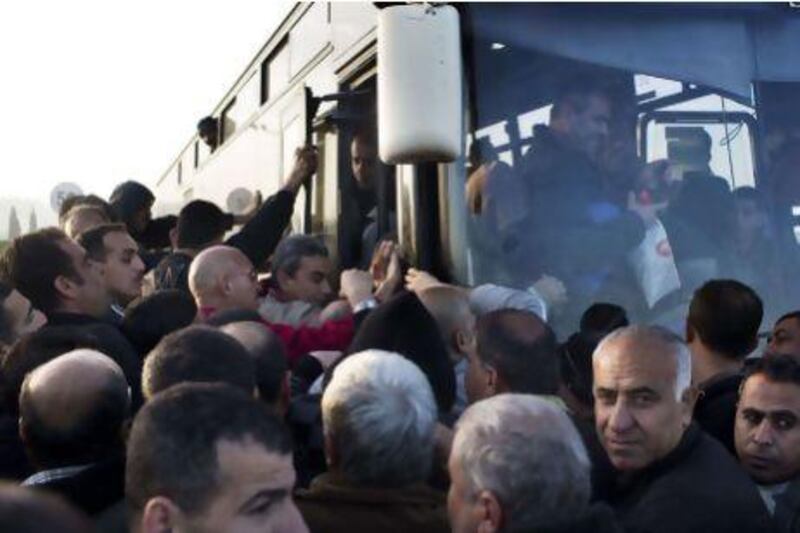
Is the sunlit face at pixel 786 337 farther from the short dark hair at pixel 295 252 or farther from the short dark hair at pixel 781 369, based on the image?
the short dark hair at pixel 295 252

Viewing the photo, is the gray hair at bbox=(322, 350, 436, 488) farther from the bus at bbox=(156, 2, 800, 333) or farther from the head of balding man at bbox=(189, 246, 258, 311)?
the head of balding man at bbox=(189, 246, 258, 311)

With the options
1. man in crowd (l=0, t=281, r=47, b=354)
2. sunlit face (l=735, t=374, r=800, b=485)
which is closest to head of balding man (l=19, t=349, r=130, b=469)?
sunlit face (l=735, t=374, r=800, b=485)

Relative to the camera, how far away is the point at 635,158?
171 inches

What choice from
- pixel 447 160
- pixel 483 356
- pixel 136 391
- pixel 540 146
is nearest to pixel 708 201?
pixel 540 146

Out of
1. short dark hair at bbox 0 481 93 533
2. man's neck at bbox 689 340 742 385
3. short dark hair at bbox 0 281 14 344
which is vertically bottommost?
man's neck at bbox 689 340 742 385

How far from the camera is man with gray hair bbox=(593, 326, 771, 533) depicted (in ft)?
8.81

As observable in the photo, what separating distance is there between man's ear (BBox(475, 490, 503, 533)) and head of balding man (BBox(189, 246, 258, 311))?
230cm

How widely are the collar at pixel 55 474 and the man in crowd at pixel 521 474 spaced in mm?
837

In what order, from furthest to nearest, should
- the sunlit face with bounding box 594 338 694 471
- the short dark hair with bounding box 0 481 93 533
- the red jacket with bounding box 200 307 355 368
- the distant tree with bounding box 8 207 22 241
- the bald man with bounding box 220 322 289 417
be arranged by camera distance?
the distant tree with bounding box 8 207 22 241, the red jacket with bounding box 200 307 355 368, the bald man with bounding box 220 322 289 417, the sunlit face with bounding box 594 338 694 471, the short dark hair with bounding box 0 481 93 533

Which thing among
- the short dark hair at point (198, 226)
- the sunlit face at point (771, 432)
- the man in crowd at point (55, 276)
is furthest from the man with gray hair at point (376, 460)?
the short dark hair at point (198, 226)

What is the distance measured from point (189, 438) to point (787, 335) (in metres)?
2.73

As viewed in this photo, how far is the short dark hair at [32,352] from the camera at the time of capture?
3105 mm

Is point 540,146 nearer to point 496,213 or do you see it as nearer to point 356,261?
point 496,213

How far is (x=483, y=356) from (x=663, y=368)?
581 mm
